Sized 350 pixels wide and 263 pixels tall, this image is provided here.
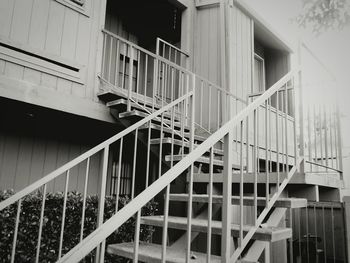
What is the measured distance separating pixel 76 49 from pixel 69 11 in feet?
1.76

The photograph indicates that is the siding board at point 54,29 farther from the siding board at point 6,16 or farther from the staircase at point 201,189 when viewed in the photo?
the staircase at point 201,189

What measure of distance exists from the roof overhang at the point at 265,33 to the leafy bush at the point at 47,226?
5.23 metres

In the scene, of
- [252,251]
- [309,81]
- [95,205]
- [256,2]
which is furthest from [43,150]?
[256,2]

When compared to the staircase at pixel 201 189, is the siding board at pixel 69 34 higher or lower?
higher

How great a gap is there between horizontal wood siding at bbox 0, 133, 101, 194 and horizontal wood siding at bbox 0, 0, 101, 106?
1.10m

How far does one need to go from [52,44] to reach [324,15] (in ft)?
14.4

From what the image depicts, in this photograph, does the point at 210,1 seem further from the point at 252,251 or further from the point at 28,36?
the point at 252,251

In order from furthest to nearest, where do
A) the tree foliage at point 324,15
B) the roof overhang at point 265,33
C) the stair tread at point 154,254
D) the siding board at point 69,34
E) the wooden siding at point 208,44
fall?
the roof overhang at point 265,33 → the wooden siding at point 208,44 → the tree foliage at point 324,15 → the siding board at point 69,34 → the stair tread at point 154,254

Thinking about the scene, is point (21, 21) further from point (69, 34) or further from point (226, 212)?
point (226, 212)

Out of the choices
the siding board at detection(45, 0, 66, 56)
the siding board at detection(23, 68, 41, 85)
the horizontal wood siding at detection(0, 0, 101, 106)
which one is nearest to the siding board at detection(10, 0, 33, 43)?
the horizontal wood siding at detection(0, 0, 101, 106)

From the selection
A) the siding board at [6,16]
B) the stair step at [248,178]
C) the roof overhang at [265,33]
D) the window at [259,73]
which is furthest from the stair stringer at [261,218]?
the window at [259,73]

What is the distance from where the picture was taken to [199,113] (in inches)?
243

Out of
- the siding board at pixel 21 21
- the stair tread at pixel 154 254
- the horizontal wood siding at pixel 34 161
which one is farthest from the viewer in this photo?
the horizontal wood siding at pixel 34 161

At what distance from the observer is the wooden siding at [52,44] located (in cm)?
386
